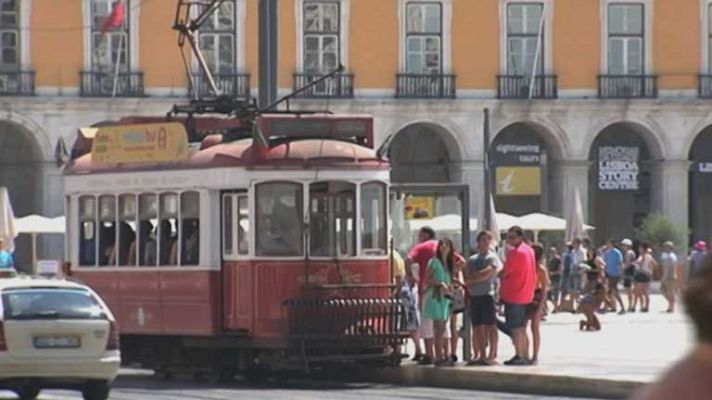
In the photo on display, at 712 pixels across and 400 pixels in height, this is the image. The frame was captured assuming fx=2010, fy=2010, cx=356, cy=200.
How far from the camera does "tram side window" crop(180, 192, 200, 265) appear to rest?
22156mm

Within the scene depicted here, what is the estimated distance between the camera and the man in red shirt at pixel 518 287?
2131 centimetres

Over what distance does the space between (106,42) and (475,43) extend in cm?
1086

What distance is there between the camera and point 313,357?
21312 mm

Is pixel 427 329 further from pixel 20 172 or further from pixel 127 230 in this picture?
pixel 20 172

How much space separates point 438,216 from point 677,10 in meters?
15.4

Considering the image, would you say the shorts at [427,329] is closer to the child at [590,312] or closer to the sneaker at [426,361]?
the sneaker at [426,361]

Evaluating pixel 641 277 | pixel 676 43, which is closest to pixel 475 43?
pixel 676 43

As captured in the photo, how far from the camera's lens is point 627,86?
58906 mm

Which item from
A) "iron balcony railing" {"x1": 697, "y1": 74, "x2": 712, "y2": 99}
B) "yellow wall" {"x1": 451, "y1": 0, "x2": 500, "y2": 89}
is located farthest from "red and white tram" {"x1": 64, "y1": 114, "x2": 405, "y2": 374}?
"iron balcony railing" {"x1": 697, "y1": 74, "x2": 712, "y2": 99}

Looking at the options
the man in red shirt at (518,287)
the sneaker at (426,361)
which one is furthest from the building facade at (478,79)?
the man in red shirt at (518,287)

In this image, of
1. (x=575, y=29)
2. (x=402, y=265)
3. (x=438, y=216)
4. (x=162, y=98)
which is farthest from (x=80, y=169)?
(x=575, y=29)

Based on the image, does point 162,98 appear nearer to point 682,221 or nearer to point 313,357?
point 682,221

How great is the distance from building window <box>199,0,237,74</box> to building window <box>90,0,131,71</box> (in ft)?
7.24

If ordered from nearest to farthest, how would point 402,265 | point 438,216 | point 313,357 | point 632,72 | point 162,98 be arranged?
point 313,357 < point 402,265 < point 438,216 < point 162,98 < point 632,72
